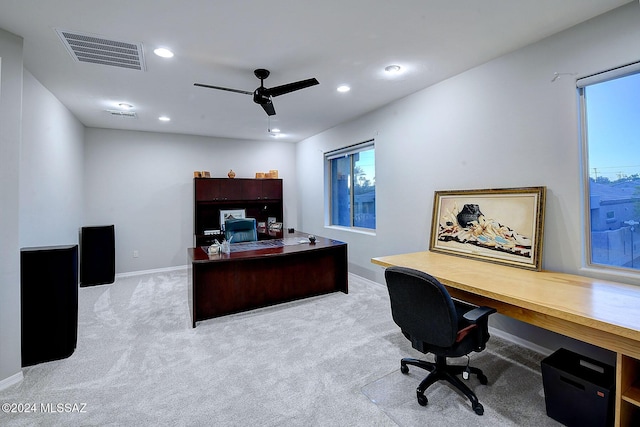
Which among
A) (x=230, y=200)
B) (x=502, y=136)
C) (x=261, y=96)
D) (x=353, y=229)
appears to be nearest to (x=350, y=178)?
(x=353, y=229)

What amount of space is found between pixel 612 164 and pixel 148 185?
623 centimetres

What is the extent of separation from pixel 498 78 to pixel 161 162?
540 centimetres

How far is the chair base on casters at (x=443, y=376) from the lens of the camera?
1.81 metres

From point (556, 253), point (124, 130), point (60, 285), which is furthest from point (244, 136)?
point (556, 253)

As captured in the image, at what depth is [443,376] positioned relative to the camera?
1.99m

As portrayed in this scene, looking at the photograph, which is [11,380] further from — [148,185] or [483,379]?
[148,185]

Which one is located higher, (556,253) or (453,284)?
(556,253)

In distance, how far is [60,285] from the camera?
8.02 feet

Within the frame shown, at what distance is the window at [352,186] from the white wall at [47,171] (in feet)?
12.9

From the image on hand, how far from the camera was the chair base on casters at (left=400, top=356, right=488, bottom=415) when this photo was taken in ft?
5.95

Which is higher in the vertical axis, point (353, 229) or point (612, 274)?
point (353, 229)

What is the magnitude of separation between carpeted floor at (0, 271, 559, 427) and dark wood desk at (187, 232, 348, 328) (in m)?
0.23

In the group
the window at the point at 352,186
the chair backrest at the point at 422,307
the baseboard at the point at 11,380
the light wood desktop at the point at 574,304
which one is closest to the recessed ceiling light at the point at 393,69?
the window at the point at 352,186

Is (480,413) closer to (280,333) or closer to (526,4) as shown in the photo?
(280,333)
